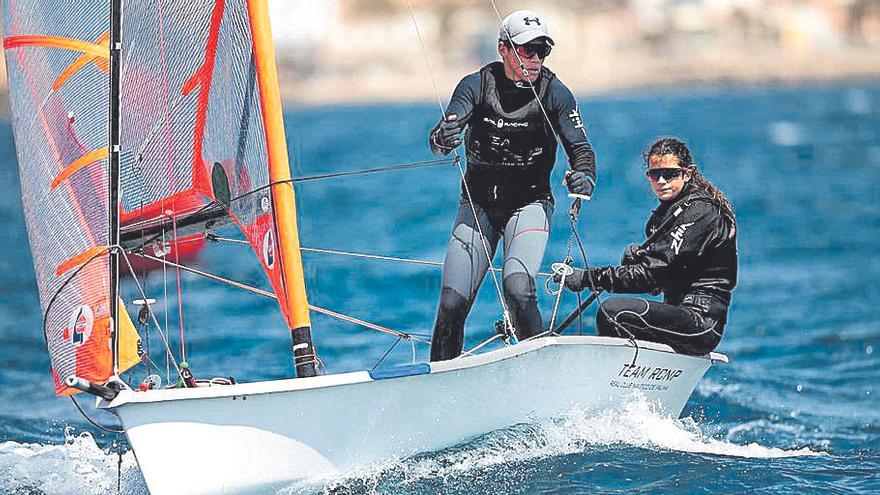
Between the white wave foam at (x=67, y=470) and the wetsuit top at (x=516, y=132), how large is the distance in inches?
86.1

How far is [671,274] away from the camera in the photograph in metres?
6.21

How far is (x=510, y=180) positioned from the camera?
6.23 meters

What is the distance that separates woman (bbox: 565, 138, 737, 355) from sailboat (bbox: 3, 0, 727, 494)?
0.47 ft

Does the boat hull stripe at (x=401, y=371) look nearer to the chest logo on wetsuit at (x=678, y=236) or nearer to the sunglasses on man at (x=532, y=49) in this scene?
the chest logo on wetsuit at (x=678, y=236)

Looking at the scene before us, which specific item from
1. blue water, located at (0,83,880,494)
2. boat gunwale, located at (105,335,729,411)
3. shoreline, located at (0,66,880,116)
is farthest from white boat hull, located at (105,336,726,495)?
shoreline, located at (0,66,880,116)

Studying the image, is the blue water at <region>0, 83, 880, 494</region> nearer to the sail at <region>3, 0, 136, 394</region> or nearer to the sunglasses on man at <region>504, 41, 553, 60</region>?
the sail at <region>3, 0, 136, 394</region>

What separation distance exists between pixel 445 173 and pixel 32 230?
2743cm

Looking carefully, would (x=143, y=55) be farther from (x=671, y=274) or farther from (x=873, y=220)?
(x=873, y=220)

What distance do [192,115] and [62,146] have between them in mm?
637

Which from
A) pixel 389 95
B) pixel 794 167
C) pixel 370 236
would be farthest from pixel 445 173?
pixel 389 95

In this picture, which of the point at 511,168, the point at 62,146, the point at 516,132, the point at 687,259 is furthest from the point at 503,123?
the point at 62,146

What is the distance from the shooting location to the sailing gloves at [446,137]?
19.1ft

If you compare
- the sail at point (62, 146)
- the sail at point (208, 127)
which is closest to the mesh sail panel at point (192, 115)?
the sail at point (208, 127)

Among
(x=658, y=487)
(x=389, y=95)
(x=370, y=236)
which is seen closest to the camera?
(x=658, y=487)
